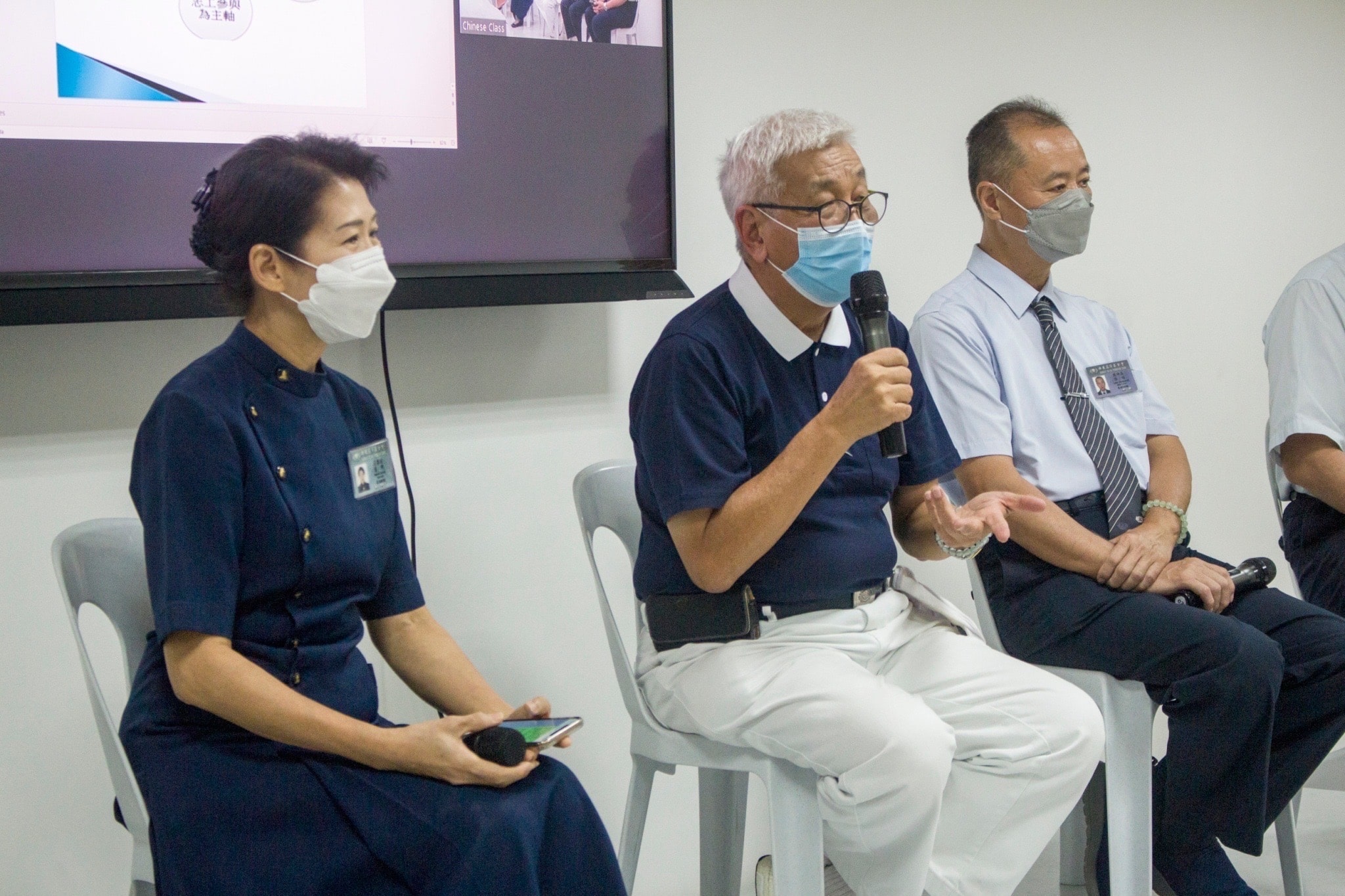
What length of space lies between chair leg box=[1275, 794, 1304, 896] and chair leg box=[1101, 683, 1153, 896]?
420mm

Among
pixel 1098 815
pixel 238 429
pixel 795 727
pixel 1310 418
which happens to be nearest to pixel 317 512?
pixel 238 429

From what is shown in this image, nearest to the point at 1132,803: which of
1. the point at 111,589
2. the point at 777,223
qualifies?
the point at 777,223

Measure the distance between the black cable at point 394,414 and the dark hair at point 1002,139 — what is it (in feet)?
4.03

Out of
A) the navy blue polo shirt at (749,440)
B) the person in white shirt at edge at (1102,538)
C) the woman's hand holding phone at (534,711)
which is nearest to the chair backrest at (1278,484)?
the person in white shirt at edge at (1102,538)

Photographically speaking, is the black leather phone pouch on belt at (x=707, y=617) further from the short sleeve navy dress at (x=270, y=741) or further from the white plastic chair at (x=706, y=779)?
the short sleeve navy dress at (x=270, y=741)

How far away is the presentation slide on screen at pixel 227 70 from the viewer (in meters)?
1.91

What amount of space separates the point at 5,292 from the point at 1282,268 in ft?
10.6

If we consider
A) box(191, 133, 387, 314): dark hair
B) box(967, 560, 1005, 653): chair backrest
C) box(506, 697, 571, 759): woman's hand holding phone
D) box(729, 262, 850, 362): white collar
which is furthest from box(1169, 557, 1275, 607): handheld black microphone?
box(191, 133, 387, 314): dark hair

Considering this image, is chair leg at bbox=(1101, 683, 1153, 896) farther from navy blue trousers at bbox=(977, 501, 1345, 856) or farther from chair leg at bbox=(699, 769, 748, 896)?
chair leg at bbox=(699, 769, 748, 896)

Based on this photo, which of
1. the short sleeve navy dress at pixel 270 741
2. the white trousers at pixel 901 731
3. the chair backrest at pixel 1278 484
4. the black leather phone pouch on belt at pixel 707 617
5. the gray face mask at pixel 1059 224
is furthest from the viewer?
the chair backrest at pixel 1278 484

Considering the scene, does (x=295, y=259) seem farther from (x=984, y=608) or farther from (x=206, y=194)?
(x=984, y=608)

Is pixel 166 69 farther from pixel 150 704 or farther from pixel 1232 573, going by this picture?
pixel 1232 573

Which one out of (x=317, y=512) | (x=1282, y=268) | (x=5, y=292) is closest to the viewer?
(x=317, y=512)

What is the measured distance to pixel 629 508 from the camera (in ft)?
7.18
